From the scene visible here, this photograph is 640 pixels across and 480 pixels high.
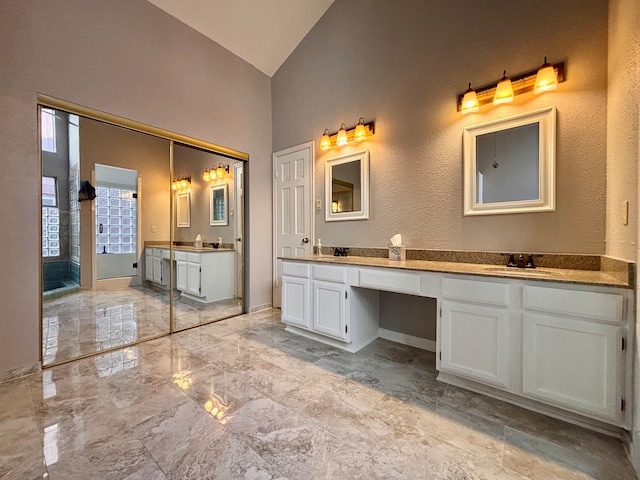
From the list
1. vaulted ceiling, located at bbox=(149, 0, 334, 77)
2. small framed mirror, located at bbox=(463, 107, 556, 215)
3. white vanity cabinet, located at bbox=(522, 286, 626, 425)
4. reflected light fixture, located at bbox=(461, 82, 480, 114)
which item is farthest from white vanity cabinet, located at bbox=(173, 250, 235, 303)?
white vanity cabinet, located at bbox=(522, 286, 626, 425)

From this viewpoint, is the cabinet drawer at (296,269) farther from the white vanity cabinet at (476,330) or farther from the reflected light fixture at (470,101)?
the reflected light fixture at (470,101)

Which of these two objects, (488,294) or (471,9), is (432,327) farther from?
(471,9)

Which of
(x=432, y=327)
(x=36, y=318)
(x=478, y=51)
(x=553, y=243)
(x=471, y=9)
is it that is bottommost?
(x=432, y=327)

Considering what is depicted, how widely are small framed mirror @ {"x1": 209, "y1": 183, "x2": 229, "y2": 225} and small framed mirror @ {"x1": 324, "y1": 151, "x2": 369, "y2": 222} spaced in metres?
1.38

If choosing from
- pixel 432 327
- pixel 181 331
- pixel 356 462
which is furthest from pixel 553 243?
pixel 181 331

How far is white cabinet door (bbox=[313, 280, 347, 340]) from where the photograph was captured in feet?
8.38

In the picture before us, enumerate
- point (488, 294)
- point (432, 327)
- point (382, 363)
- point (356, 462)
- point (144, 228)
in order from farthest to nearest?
point (144, 228)
point (432, 327)
point (382, 363)
point (488, 294)
point (356, 462)

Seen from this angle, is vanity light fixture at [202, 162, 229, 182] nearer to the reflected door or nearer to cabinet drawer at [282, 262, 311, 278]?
the reflected door

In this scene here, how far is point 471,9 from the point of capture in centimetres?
231

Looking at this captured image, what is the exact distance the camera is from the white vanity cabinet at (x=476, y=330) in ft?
5.71

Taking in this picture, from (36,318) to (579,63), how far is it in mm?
4481

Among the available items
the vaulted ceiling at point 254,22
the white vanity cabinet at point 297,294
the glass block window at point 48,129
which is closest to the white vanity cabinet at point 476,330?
the white vanity cabinet at point 297,294

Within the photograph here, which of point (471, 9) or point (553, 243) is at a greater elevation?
point (471, 9)

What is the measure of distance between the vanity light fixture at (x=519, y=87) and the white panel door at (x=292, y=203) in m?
1.83
